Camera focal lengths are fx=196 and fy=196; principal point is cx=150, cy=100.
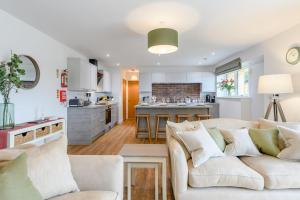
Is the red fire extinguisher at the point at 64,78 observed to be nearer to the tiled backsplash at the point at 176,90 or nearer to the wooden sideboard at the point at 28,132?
the wooden sideboard at the point at 28,132

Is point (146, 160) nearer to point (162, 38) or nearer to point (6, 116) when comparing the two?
point (162, 38)

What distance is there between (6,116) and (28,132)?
362 millimetres

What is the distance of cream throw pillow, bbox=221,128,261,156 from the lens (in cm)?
229

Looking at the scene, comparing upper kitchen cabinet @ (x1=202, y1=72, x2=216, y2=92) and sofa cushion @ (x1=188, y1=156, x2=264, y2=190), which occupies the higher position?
upper kitchen cabinet @ (x1=202, y1=72, x2=216, y2=92)

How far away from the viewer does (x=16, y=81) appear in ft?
8.94

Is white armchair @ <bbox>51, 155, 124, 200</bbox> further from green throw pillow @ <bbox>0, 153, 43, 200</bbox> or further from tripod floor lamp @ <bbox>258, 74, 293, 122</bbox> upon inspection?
tripod floor lamp @ <bbox>258, 74, 293, 122</bbox>

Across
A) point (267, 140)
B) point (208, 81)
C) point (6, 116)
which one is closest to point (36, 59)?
point (6, 116)

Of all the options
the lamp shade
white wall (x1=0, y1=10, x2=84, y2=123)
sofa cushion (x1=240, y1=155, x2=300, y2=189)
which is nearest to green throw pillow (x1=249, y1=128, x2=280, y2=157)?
sofa cushion (x1=240, y1=155, x2=300, y2=189)

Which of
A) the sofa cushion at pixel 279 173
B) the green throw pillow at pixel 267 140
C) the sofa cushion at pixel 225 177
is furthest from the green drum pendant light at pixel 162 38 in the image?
the sofa cushion at pixel 279 173

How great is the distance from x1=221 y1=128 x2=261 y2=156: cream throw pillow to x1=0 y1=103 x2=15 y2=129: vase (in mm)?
2918

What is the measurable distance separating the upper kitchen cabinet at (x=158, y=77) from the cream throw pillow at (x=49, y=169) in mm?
6639

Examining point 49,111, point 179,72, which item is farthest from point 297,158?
point 179,72

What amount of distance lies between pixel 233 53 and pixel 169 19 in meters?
3.47

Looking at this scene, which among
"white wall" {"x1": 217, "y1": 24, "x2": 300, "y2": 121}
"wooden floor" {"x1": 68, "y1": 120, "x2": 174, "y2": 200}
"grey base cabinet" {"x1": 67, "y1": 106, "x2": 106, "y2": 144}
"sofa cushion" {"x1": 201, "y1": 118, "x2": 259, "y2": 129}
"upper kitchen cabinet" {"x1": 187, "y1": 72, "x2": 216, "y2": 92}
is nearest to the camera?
"wooden floor" {"x1": 68, "y1": 120, "x2": 174, "y2": 200}
